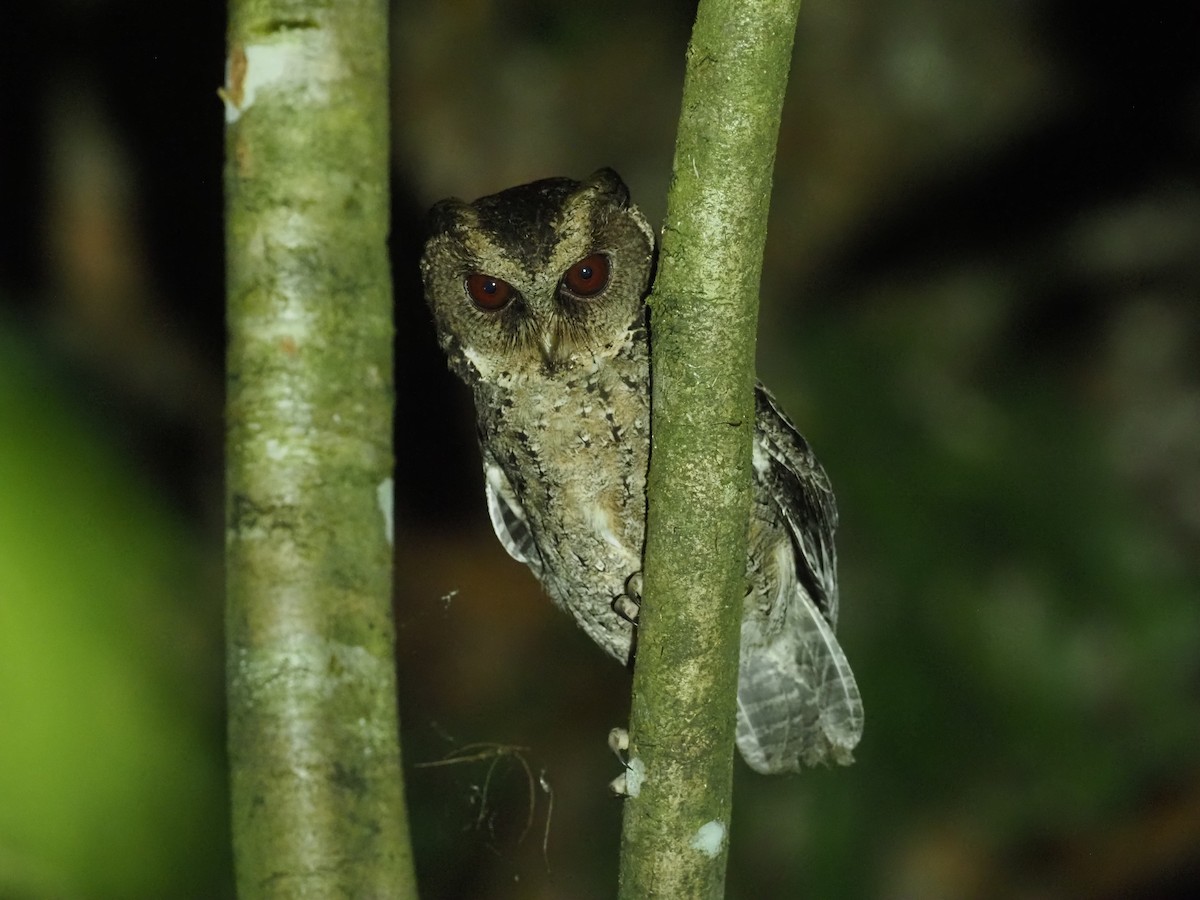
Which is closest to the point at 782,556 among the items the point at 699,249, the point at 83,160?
the point at 699,249

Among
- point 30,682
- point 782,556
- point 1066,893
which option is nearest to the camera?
point 30,682

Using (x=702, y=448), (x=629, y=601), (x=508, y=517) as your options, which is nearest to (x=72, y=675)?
(x=702, y=448)

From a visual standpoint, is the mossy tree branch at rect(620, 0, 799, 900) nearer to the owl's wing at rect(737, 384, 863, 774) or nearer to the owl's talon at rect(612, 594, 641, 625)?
the owl's talon at rect(612, 594, 641, 625)

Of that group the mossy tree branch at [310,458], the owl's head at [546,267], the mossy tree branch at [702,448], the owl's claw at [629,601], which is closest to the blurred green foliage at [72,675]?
the mossy tree branch at [702,448]

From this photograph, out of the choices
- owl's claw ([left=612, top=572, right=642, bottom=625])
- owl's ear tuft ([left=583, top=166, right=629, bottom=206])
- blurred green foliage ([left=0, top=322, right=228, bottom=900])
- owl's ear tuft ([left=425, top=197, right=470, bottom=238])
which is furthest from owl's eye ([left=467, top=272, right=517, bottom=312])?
blurred green foliage ([left=0, top=322, right=228, bottom=900])

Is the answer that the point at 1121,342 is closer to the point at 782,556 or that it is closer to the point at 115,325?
the point at 782,556

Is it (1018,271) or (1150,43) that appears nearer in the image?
(1150,43)
